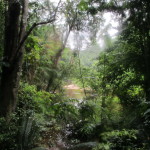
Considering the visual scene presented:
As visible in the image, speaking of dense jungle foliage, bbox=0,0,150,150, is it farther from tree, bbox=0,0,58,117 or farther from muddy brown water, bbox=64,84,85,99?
muddy brown water, bbox=64,84,85,99

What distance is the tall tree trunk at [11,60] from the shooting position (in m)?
3.62

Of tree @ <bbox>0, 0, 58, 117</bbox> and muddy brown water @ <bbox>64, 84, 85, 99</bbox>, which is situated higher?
tree @ <bbox>0, 0, 58, 117</bbox>

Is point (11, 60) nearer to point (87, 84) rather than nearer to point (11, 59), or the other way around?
point (11, 59)

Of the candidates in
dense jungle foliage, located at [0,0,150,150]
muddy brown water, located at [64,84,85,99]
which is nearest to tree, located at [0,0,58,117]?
dense jungle foliage, located at [0,0,150,150]

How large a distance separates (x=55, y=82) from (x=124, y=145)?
5370mm

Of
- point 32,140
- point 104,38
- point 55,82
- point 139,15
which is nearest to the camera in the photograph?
point 32,140

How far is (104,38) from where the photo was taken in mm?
5031

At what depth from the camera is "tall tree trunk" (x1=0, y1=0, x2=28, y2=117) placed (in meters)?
3.62

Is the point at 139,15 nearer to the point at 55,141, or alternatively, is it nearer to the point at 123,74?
the point at 123,74

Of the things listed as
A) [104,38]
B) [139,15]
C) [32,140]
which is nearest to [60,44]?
[104,38]

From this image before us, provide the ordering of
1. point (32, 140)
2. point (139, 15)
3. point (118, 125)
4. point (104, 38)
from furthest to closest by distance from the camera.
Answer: point (104, 38) → point (118, 125) → point (139, 15) → point (32, 140)

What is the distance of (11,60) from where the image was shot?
3.61 m

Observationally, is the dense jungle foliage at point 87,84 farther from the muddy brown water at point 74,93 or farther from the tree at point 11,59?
the muddy brown water at point 74,93

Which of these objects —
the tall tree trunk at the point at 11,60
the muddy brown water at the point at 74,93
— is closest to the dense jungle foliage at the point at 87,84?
the tall tree trunk at the point at 11,60
